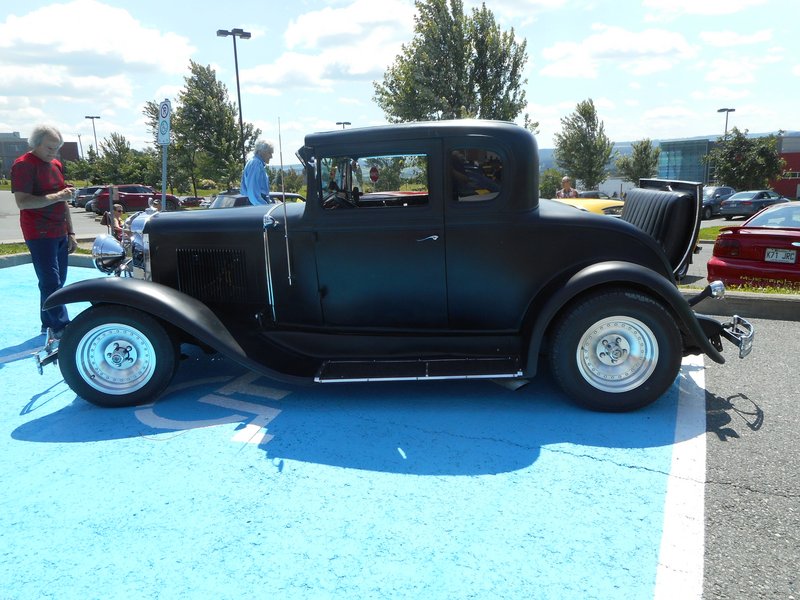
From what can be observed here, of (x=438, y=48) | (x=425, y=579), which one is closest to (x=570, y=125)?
(x=438, y=48)

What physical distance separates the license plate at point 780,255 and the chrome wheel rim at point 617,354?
3.52 metres

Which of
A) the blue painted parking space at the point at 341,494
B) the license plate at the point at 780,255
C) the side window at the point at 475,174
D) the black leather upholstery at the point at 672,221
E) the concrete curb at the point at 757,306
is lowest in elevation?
the blue painted parking space at the point at 341,494

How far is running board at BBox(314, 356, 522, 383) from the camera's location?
369 cm

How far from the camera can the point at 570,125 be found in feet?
103

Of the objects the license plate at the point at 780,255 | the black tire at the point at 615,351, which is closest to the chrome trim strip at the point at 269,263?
the black tire at the point at 615,351

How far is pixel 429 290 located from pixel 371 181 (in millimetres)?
900

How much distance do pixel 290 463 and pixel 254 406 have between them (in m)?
0.91

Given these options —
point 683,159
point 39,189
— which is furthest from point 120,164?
point 683,159

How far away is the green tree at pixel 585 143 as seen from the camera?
31078 mm

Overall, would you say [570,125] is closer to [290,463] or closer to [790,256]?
[790,256]

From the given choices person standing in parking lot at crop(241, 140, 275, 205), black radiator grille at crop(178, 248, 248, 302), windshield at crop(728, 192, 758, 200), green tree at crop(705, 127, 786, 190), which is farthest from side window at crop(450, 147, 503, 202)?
green tree at crop(705, 127, 786, 190)

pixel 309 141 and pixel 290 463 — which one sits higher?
pixel 309 141

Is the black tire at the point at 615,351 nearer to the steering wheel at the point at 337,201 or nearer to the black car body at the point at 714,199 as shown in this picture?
the steering wheel at the point at 337,201

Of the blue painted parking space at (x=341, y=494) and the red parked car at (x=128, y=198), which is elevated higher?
the red parked car at (x=128, y=198)
